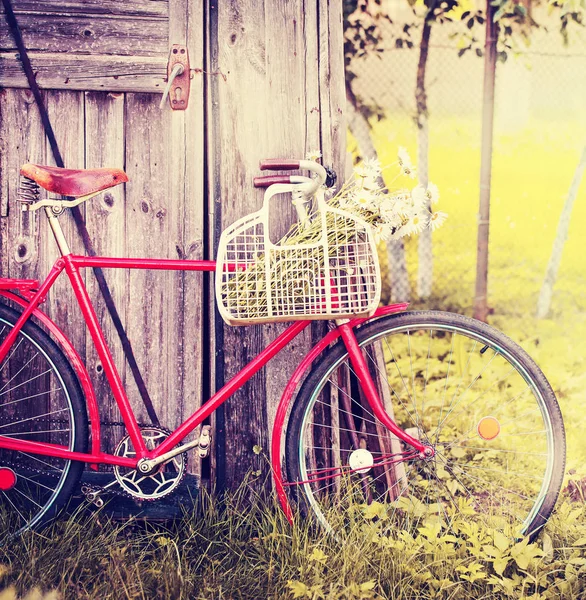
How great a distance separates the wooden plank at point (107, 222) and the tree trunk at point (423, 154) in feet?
9.10

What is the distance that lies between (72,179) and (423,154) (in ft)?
12.0

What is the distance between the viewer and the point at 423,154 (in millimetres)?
5180

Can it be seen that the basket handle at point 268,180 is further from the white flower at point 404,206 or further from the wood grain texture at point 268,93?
the white flower at point 404,206

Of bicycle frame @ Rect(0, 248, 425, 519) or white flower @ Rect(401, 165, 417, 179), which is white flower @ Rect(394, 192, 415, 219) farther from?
bicycle frame @ Rect(0, 248, 425, 519)

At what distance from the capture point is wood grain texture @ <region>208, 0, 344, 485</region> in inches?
99.3

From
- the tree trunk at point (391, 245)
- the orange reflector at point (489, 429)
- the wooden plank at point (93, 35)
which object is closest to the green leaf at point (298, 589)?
the orange reflector at point (489, 429)

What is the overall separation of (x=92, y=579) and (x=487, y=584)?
55.2 inches

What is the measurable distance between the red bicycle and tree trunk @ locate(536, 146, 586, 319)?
253 centimetres

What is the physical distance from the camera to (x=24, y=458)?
8.77 feet

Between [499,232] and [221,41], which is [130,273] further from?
[499,232]

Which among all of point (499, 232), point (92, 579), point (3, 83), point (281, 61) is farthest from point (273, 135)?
point (499, 232)

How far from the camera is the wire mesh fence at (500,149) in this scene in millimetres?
5039

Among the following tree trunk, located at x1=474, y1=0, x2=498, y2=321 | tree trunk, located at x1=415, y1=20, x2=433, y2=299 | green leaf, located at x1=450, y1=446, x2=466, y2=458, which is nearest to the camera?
green leaf, located at x1=450, y1=446, x2=466, y2=458

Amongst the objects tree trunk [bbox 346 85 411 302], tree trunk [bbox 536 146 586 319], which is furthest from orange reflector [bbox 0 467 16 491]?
tree trunk [bbox 536 146 586 319]
